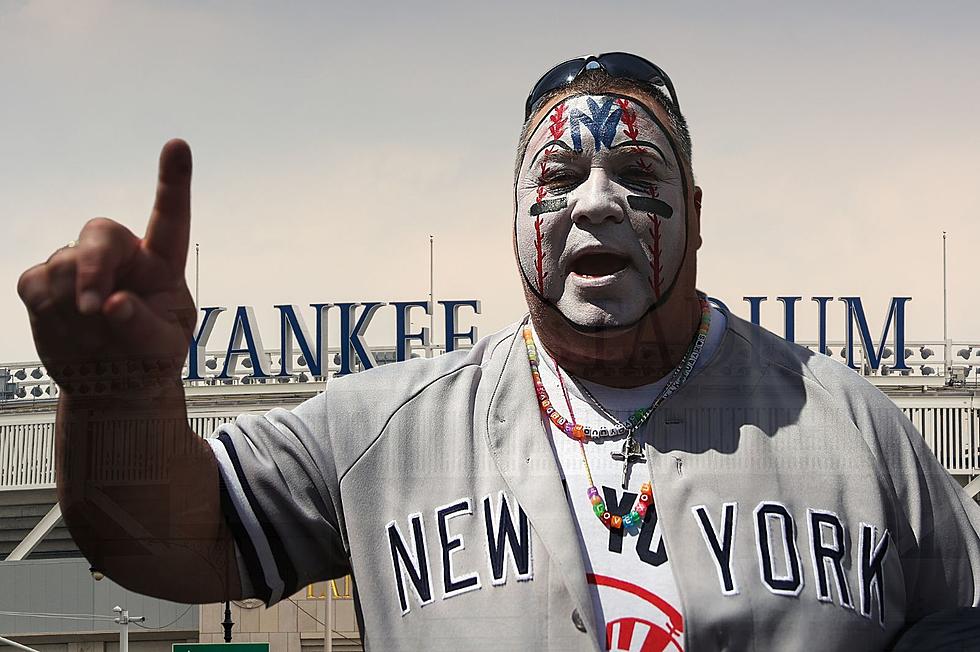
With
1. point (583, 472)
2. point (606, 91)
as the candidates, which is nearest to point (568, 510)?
point (583, 472)

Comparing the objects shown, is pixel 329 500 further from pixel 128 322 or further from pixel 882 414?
pixel 882 414

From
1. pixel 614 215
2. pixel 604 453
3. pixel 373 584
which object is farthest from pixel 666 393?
pixel 373 584

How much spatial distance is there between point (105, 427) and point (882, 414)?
107 centimetres

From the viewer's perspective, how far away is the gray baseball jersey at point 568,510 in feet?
5.99

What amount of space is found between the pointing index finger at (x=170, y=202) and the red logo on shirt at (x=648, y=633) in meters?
0.74

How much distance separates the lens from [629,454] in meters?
1.92

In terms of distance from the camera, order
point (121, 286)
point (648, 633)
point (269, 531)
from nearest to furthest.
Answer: point (121, 286) → point (648, 633) → point (269, 531)

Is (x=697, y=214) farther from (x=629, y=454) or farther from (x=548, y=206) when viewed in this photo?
(x=629, y=454)

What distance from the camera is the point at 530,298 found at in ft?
6.44

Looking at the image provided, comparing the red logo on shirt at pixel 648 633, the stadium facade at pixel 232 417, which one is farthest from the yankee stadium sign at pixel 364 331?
the red logo on shirt at pixel 648 633

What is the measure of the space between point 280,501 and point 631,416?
502 mm

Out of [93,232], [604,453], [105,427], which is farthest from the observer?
[604,453]

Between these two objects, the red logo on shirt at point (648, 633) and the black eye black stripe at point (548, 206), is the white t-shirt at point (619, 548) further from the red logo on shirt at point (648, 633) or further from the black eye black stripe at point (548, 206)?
the black eye black stripe at point (548, 206)

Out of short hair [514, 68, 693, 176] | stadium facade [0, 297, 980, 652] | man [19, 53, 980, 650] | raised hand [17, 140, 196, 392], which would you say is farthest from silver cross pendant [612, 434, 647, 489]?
raised hand [17, 140, 196, 392]
